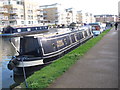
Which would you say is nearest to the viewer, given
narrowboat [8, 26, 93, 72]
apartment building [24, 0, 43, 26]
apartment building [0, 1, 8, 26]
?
narrowboat [8, 26, 93, 72]

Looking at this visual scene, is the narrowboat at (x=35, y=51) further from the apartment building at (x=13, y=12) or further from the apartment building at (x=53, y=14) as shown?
the apartment building at (x=53, y=14)

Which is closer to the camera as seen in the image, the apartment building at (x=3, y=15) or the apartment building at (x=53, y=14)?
the apartment building at (x=3, y=15)

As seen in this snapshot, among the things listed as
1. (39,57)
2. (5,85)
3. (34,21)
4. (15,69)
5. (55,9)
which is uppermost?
(55,9)

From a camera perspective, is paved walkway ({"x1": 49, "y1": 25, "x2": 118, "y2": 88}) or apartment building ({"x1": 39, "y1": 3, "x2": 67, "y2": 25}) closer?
paved walkway ({"x1": 49, "y1": 25, "x2": 118, "y2": 88})

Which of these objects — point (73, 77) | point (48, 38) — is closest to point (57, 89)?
point (73, 77)

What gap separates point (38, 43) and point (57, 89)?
4.79 metres

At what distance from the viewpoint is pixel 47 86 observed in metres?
4.94

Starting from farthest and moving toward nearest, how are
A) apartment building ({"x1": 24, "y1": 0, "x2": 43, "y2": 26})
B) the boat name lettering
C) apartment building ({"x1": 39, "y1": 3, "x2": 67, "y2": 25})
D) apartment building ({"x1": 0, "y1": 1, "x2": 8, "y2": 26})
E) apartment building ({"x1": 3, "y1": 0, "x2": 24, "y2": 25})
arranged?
apartment building ({"x1": 39, "y1": 3, "x2": 67, "y2": 25}), apartment building ({"x1": 24, "y1": 0, "x2": 43, "y2": 26}), apartment building ({"x1": 3, "y1": 0, "x2": 24, "y2": 25}), apartment building ({"x1": 0, "y1": 1, "x2": 8, "y2": 26}), the boat name lettering

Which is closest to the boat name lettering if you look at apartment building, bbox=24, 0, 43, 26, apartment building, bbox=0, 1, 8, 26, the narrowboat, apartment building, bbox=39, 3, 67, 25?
the narrowboat

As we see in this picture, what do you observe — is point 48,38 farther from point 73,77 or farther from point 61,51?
point 73,77

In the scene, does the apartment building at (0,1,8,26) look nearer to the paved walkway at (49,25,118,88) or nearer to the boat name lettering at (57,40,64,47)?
the boat name lettering at (57,40,64,47)

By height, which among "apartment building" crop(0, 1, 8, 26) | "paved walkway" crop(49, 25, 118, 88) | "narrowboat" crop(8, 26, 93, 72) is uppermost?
"apartment building" crop(0, 1, 8, 26)

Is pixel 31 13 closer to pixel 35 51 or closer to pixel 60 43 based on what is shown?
pixel 60 43

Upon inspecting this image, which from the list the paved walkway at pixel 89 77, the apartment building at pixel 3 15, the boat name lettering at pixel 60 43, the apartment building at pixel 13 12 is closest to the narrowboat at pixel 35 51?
the boat name lettering at pixel 60 43
